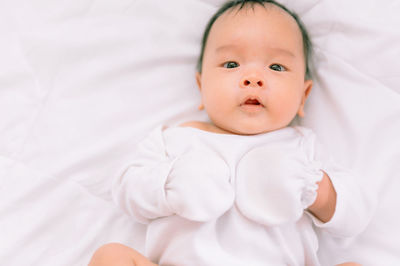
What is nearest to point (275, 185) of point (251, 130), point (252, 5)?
point (251, 130)

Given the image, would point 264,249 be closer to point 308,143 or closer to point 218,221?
point 218,221

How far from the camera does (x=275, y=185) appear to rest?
1055 millimetres

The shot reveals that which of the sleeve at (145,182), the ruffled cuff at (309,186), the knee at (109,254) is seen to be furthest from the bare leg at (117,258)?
the ruffled cuff at (309,186)

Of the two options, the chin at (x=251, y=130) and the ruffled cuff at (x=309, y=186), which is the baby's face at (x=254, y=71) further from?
the ruffled cuff at (x=309, y=186)

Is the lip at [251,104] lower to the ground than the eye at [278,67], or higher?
lower

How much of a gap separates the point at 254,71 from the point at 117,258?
1.78 feet

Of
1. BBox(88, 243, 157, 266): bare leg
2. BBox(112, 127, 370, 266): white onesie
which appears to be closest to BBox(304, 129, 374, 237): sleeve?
BBox(112, 127, 370, 266): white onesie

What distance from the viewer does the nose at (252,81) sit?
1190mm

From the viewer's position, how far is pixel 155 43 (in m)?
1.46

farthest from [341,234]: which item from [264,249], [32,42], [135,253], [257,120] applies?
[32,42]

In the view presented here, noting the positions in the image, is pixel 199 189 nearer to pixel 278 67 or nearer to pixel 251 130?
pixel 251 130

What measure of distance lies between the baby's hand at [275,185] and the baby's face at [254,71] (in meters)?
0.12

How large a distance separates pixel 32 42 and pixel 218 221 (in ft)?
2.43

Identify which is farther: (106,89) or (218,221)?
(106,89)
